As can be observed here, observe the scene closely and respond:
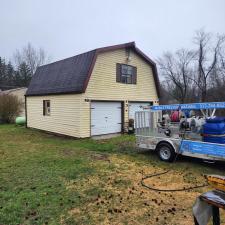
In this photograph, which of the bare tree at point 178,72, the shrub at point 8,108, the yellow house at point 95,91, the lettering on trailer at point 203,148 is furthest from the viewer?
the bare tree at point 178,72

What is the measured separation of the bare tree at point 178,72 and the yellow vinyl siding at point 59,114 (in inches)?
915

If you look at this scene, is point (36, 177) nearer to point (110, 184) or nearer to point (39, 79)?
point (110, 184)

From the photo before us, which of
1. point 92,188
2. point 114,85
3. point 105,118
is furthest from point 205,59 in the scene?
point 92,188

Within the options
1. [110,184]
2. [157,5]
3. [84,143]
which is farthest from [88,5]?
[110,184]

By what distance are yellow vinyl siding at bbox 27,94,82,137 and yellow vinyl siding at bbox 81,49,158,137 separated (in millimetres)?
513

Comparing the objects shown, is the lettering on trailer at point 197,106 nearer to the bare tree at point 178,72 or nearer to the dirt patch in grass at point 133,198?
the dirt patch in grass at point 133,198

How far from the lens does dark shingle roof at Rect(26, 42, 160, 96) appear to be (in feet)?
39.3

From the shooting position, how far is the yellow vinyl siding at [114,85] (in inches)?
480

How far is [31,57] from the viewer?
48.5 meters

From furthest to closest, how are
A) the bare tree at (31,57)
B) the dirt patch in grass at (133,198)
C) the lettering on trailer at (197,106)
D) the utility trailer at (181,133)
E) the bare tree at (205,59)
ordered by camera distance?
1. the bare tree at (31,57)
2. the bare tree at (205,59)
3. the utility trailer at (181,133)
4. the lettering on trailer at (197,106)
5. the dirt patch in grass at (133,198)

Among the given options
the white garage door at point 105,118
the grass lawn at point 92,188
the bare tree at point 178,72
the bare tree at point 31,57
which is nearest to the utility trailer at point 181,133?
the grass lawn at point 92,188

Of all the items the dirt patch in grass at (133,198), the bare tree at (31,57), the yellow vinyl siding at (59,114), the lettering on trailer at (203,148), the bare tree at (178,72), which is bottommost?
the dirt patch in grass at (133,198)

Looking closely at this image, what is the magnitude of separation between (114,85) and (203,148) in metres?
8.08

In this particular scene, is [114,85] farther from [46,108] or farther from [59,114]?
[46,108]
